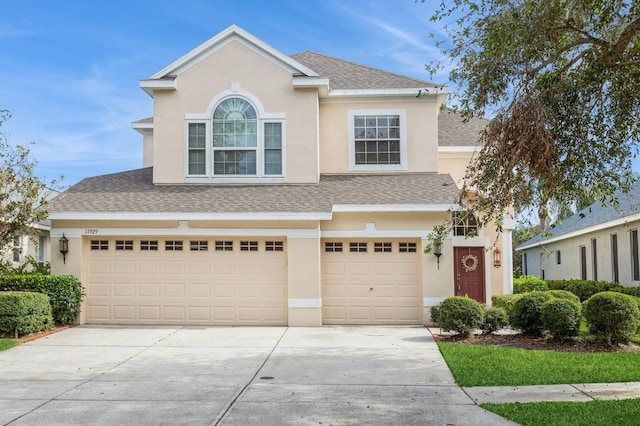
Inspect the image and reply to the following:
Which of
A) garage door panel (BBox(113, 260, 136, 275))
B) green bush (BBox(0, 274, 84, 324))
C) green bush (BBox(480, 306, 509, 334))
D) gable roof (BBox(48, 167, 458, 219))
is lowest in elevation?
green bush (BBox(480, 306, 509, 334))

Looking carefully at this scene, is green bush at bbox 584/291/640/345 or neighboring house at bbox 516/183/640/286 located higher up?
neighboring house at bbox 516/183/640/286

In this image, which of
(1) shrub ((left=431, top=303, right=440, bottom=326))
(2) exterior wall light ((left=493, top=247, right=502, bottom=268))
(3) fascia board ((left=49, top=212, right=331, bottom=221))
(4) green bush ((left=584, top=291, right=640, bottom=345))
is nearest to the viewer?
(4) green bush ((left=584, top=291, right=640, bottom=345))

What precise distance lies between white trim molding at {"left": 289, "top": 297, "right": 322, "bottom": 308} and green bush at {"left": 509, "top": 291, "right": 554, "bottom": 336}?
5.05 m

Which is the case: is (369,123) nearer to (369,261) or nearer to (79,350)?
(369,261)

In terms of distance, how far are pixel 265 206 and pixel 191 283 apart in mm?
2899

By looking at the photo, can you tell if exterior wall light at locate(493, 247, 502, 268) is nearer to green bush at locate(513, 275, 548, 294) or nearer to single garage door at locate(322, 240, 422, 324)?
green bush at locate(513, 275, 548, 294)

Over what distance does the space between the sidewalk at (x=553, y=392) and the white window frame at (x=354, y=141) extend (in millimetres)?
10317

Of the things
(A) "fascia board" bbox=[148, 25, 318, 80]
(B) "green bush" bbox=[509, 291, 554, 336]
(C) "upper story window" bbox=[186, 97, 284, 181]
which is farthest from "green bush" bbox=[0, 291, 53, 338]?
(B) "green bush" bbox=[509, 291, 554, 336]

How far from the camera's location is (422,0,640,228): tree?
9.41 meters

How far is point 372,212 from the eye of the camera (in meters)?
17.2

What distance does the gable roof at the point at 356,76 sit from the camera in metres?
19.2

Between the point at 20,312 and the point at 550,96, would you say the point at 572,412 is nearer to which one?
the point at 550,96

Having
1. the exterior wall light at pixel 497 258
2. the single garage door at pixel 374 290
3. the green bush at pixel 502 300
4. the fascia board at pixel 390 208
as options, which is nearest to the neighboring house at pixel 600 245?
the exterior wall light at pixel 497 258

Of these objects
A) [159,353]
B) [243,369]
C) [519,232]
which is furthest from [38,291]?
[519,232]
